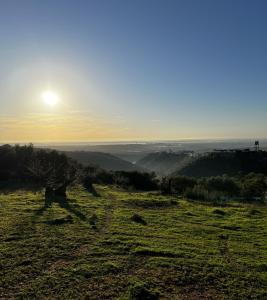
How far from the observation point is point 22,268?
618 inches

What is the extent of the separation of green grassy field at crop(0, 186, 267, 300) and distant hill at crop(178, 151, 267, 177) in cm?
9246

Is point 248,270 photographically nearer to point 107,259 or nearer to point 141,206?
point 107,259

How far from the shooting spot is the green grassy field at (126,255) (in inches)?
559

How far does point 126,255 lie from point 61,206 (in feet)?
50.2

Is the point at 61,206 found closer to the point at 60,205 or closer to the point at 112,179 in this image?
the point at 60,205

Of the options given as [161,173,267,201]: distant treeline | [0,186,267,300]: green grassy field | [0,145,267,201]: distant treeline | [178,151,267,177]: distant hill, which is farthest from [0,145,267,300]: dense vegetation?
[178,151,267,177]: distant hill

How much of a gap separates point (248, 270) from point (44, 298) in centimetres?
935

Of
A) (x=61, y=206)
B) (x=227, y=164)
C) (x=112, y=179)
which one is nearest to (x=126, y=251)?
(x=61, y=206)

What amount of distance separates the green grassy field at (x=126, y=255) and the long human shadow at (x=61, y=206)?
23 cm

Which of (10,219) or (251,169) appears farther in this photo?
(251,169)

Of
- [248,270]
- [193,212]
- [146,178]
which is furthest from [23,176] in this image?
[248,270]

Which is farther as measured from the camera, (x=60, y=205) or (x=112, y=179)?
(x=112, y=179)

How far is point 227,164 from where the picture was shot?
127 m

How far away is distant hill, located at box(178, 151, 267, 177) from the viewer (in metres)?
120
